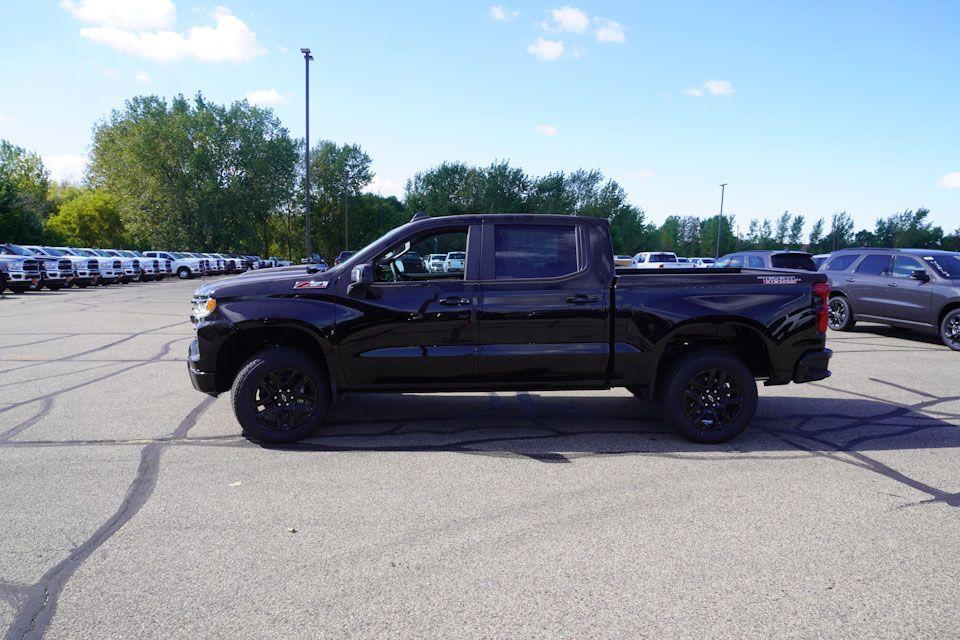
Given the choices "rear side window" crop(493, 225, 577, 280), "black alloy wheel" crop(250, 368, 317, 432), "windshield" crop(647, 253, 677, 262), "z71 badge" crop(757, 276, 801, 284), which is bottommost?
"black alloy wheel" crop(250, 368, 317, 432)

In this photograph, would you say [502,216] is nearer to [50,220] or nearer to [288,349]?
[288,349]

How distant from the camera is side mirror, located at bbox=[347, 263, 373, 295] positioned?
4977 millimetres

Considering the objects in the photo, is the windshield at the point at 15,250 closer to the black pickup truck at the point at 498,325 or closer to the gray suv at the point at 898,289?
the black pickup truck at the point at 498,325

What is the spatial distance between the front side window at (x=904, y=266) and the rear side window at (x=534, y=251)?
31.0 feet

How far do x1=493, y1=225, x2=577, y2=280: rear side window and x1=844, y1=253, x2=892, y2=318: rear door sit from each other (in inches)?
377

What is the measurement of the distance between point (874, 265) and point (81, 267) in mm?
30015

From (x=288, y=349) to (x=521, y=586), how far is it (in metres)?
3.10

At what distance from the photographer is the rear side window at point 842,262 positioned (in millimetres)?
12664

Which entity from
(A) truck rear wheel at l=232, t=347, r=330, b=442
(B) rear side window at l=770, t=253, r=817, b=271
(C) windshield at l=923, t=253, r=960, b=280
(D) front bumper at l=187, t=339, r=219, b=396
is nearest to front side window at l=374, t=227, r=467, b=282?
(A) truck rear wheel at l=232, t=347, r=330, b=442

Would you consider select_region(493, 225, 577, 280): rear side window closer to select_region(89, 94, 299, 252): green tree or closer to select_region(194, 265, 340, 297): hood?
select_region(194, 265, 340, 297): hood

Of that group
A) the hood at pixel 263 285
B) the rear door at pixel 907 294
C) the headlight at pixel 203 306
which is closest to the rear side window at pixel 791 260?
the rear door at pixel 907 294

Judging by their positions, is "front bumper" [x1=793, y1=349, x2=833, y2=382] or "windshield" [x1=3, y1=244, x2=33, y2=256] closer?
"front bumper" [x1=793, y1=349, x2=833, y2=382]

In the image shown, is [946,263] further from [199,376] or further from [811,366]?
[199,376]

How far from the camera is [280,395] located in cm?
520
